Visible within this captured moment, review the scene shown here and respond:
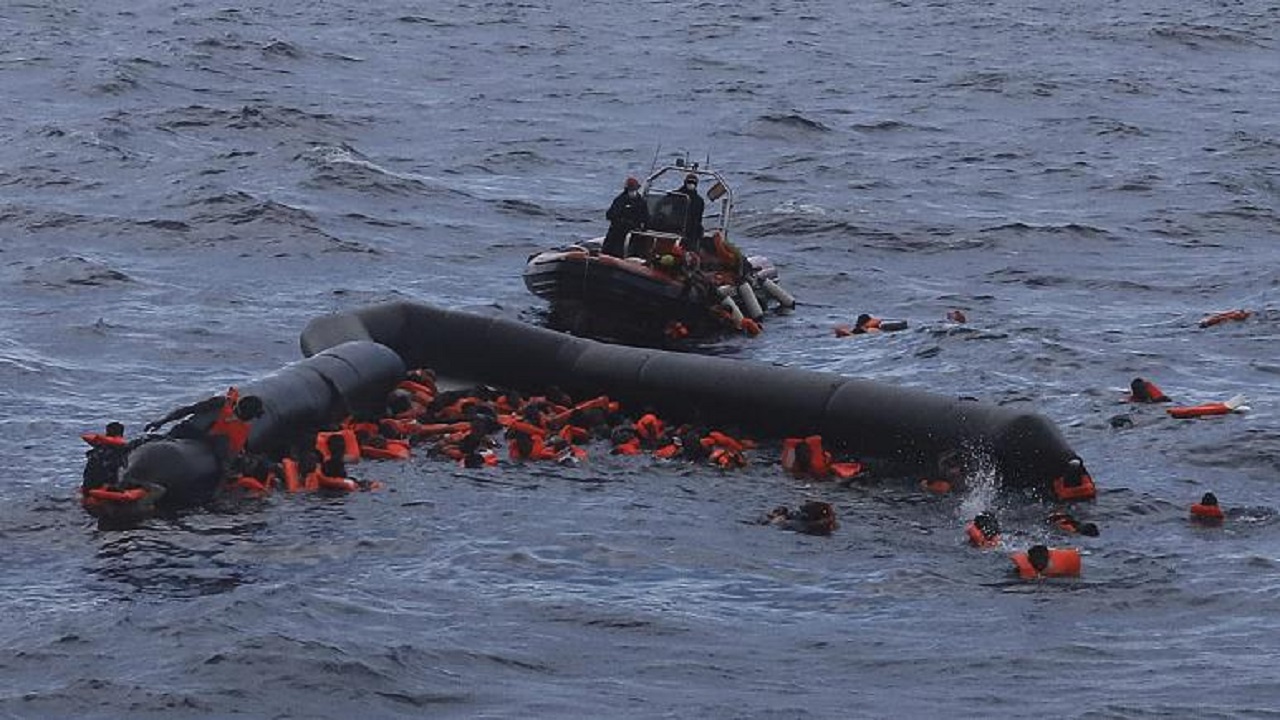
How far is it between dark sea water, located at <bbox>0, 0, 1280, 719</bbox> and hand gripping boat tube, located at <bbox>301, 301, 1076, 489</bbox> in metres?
0.59

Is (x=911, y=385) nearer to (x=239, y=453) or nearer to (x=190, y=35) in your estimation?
(x=239, y=453)

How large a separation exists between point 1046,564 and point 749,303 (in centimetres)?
1184

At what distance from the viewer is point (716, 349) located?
28.3 m

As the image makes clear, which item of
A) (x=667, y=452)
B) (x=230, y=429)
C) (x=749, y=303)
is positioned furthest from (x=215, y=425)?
(x=749, y=303)

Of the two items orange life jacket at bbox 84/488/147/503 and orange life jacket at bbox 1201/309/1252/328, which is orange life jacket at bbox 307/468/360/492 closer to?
orange life jacket at bbox 84/488/147/503

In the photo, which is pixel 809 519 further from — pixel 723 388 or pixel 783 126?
pixel 783 126

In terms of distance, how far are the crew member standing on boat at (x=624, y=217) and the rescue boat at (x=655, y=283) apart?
10cm

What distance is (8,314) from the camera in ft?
94.5

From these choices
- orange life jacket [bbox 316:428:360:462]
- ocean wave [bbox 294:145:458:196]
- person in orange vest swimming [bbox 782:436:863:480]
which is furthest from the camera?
ocean wave [bbox 294:145:458:196]

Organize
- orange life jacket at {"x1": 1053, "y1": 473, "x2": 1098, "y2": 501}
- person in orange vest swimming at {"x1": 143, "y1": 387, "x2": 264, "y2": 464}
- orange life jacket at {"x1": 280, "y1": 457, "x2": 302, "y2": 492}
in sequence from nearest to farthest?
person in orange vest swimming at {"x1": 143, "y1": 387, "x2": 264, "y2": 464}, orange life jacket at {"x1": 280, "y1": 457, "x2": 302, "y2": 492}, orange life jacket at {"x1": 1053, "y1": 473, "x2": 1098, "y2": 501}

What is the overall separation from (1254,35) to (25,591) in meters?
54.7

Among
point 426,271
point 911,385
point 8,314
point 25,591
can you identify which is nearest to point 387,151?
point 426,271

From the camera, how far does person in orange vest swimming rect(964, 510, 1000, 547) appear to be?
19203 mm

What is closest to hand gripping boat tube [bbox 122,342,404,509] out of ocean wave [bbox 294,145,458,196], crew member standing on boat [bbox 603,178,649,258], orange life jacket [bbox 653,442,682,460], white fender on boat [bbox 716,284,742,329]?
orange life jacket [bbox 653,442,682,460]
